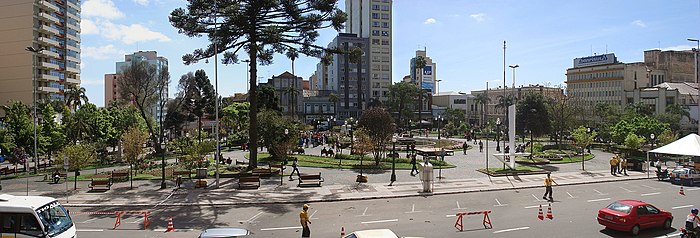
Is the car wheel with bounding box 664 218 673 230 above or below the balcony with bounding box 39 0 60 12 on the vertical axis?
below

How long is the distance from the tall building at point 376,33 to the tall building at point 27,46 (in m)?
72.0

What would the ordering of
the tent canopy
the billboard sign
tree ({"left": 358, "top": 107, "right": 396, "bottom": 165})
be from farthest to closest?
the billboard sign, tree ({"left": 358, "top": 107, "right": 396, "bottom": 165}), the tent canopy

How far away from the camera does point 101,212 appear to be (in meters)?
21.6

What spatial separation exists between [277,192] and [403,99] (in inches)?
3270

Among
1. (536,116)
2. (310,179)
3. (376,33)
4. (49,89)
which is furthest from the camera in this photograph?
(376,33)

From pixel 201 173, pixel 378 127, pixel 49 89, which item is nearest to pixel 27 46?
pixel 49 89

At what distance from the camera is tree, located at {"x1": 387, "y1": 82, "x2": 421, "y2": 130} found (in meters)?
107

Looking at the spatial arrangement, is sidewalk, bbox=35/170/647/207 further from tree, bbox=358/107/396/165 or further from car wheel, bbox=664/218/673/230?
car wheel, bbox=664/218/673/230

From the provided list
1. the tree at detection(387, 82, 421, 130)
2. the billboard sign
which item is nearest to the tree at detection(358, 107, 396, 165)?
the tree at detection(387, 82, 421, 130)

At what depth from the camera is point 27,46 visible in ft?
222

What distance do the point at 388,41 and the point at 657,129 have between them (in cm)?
8411

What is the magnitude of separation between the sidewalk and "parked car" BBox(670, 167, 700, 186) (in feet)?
9.29

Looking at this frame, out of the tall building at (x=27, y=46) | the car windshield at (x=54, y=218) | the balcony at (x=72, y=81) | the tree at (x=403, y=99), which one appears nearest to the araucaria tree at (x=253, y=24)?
the car windshield at (x=54, y=218)

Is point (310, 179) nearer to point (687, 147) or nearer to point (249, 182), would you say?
point (249, 182)
